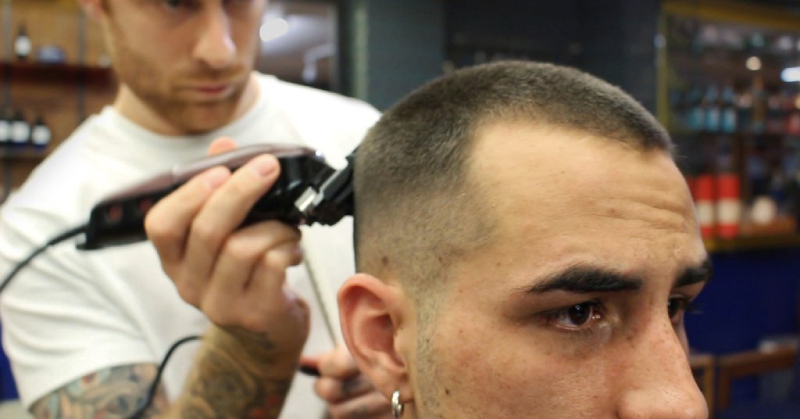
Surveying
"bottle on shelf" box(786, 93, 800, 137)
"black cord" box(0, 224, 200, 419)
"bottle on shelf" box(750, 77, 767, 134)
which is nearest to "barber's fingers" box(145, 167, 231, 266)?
"black cord" box(0, 224, 200, 419)

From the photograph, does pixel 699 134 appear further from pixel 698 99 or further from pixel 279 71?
pixel 279 71

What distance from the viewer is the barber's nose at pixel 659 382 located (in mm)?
818

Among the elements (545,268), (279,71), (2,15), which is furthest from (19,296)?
(279,71)

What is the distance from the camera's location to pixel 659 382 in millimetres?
842

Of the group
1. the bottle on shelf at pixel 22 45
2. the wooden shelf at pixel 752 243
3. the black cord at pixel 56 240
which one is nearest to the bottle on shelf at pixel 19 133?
the bottle on shelf at pixel 22 45

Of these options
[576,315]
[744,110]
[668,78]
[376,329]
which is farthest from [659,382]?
[744,110]

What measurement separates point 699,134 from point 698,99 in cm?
26

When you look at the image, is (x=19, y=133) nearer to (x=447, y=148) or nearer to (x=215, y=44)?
(x=215, y=44)

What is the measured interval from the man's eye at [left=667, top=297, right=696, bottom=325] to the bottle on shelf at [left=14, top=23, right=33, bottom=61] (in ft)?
14.2

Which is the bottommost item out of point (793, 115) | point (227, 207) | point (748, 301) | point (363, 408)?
point (748, 301)

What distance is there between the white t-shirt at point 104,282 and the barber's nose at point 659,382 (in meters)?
0.57

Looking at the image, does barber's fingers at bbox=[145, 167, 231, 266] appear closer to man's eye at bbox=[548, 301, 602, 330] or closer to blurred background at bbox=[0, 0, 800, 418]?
man's eye at bbox=[548, 301, 602, 330]

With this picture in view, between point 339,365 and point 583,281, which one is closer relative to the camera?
point 583,281

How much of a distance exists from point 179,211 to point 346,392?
44 centimetres
